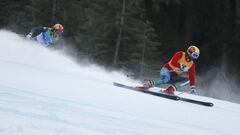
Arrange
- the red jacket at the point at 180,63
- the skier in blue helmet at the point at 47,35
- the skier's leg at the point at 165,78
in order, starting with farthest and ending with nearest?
the skier in blue helmet at the point at 47,35
the skier's leg at the point at 165,78
the red jacket at the point at 180,63

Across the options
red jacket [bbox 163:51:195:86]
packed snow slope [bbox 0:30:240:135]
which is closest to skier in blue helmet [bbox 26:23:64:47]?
red jacket [bbox 163:51:195:86]

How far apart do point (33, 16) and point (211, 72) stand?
12.5 metres

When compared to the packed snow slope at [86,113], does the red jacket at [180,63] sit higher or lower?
higher

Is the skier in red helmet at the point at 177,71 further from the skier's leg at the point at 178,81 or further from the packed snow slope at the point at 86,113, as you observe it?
the packed snow slope at the point at 86,113

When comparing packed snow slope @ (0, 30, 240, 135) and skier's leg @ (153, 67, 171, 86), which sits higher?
skier's leg @ (153, 67, 171, 86)

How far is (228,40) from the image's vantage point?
3294 centimetres

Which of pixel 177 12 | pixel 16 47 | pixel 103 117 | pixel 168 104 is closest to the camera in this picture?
pixel 103 117

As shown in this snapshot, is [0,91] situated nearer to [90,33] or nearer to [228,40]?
[90,33]

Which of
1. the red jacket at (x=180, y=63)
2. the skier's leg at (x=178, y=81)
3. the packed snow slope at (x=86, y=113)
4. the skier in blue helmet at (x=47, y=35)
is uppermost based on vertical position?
the skier in blue helmet at (x=47, y=35)

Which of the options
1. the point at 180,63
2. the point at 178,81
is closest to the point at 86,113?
the point at 180,63

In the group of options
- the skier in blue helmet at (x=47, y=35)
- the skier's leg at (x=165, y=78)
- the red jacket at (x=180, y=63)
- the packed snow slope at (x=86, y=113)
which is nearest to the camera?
the packed snow slope at (x=86, y=113)

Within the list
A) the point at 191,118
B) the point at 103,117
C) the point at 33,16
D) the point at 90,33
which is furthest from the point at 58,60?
the point at 33,16

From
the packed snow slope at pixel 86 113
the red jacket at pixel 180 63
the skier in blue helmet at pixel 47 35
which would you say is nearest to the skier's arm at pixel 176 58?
the red jacket at pixel 180 63

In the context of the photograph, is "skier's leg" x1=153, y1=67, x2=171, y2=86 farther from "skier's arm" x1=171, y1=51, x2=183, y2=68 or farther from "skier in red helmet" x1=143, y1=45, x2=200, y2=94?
"skier's arm" x1=171, y1=51, x2=183, y2=68
